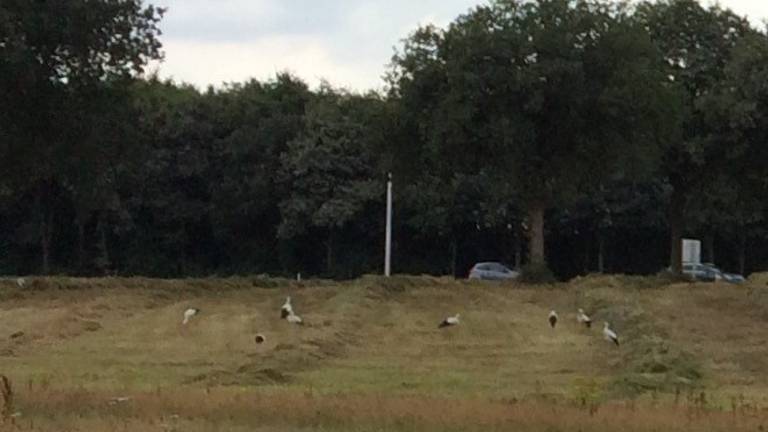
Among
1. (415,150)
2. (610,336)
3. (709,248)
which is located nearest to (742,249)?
(709,248)

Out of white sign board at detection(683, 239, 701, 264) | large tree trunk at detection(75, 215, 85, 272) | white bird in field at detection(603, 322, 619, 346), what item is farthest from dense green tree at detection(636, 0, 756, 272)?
large tree trunk at detection(75, 215, 85, 272)

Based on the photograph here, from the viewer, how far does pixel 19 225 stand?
74312mm

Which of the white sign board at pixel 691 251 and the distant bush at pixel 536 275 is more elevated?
the white sign board at pixel 691 251

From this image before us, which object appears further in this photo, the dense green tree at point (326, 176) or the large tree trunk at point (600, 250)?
the large tree trunk at point (600, 250)

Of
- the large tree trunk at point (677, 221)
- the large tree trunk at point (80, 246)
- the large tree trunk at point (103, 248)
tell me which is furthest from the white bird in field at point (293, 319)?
the large tree trunk at point (80, 246)

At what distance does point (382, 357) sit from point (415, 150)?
26139 mm

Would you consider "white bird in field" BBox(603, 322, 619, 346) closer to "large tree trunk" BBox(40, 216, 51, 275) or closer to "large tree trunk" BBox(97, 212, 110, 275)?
"large tree trunk" BBox(40, 216, 51, 275)

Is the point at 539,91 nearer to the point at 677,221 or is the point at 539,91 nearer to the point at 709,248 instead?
the point at 677,221

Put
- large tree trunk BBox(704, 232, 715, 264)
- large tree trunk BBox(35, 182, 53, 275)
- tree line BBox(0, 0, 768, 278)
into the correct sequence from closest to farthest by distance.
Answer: tree line BBox(0, 0, 768, 278) < large tree trunk BBox(35, 182, 53, 275) < large tree trunk BBox(704, 232, 715, 264)

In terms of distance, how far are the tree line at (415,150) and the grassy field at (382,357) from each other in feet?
17.4

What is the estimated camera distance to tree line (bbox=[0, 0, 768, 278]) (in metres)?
35.9

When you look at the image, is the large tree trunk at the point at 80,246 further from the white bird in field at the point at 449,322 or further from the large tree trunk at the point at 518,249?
the white bird in field at the point at 449,322

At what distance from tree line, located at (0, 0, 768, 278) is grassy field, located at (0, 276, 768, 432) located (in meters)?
5.32

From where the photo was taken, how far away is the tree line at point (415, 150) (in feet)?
118
